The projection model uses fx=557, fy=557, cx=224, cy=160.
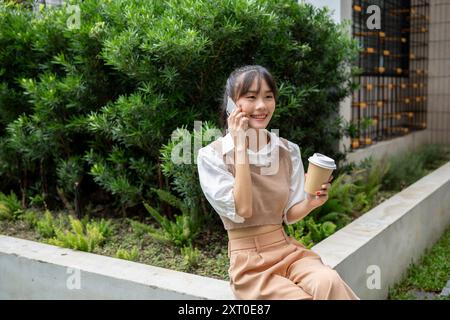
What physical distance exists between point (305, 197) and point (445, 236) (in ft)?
11.5

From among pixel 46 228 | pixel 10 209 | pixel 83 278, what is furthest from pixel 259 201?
pixel 10 209

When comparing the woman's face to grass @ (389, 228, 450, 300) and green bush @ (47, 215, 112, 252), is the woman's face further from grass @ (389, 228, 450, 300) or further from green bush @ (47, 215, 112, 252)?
grass @ (389, 228, 450, 300)

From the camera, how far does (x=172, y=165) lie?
3742 mm

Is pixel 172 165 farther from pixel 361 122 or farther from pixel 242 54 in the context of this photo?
pixel 361 122

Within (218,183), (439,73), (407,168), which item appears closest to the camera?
(218,183)

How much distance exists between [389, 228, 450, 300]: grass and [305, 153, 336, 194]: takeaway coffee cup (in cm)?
202

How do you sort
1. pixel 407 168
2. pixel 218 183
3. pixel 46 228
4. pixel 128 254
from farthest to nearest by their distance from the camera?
pixel 407 168
pixel 46 228
pixel 128 254
pixel 218 183

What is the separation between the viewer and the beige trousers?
2.37 metres

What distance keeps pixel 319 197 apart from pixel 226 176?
0.44 metres

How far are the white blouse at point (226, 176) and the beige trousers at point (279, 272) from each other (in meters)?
0.17

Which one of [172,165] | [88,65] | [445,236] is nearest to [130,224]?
[172,165]

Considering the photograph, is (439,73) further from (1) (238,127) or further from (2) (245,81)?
(1) (238,127)

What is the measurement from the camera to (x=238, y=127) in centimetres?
241

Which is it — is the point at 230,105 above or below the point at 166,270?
above
